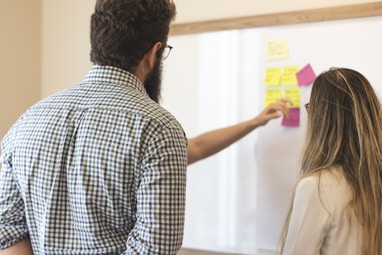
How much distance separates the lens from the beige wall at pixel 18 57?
7.44ft

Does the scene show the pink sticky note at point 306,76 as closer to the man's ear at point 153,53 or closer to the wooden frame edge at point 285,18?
the wooden frame edge at point 285,18

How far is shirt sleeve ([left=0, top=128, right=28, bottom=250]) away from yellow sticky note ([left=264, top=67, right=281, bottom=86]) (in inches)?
42.8

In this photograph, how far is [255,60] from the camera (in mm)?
1856

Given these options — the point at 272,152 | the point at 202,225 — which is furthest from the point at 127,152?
the point at 202,225

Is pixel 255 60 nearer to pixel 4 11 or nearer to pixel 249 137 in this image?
pixel 249 137

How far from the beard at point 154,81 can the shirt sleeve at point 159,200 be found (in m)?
0.24

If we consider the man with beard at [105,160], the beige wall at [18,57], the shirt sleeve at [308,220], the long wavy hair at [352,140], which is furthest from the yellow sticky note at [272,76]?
the beige wall at [18,57]

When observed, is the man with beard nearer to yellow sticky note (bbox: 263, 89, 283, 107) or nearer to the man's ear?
the man's ear

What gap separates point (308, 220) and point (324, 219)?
0.04 meters

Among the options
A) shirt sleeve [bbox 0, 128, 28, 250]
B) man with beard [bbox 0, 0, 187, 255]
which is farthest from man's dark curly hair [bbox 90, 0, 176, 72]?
shirt sleeve [bbox 0, 128, 28, 250]

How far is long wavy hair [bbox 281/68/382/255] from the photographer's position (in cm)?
116

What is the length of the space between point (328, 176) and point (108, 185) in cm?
60

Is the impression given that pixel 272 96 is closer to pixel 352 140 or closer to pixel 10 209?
pixel 352 140

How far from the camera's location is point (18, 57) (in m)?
2.34
